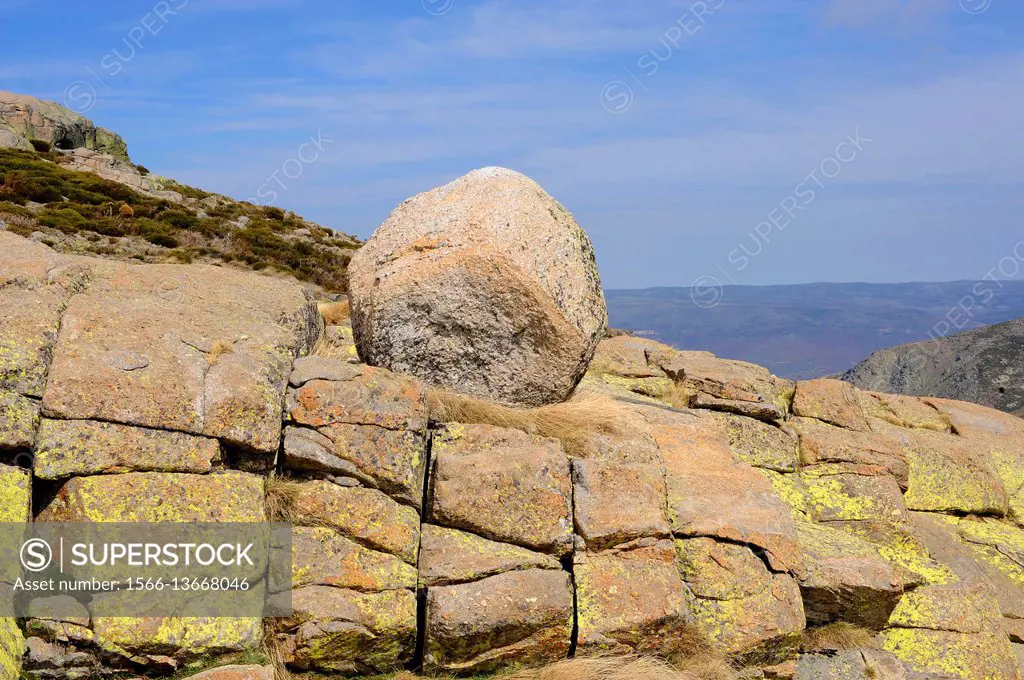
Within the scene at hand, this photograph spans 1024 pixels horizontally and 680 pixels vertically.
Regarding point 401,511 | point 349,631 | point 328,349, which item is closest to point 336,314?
point 328,349

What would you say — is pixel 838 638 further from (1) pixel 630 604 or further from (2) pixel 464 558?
(2) pixel 464 558

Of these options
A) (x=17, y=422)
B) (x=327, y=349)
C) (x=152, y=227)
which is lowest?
(x=17, y=422)

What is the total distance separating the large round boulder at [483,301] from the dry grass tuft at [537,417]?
0.46 m

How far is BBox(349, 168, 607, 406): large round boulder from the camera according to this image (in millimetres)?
11000

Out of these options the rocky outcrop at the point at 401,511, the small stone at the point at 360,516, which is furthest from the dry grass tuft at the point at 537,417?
the small stone at the point at 360,516

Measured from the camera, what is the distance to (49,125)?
7488 centimetres

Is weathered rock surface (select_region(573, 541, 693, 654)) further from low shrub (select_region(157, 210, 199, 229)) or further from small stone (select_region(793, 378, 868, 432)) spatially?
low shrub (select_region(157, 210, 199, 229))

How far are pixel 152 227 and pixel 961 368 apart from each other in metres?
35.4

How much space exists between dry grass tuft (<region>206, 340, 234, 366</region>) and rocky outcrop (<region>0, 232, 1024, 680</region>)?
0.13 ft

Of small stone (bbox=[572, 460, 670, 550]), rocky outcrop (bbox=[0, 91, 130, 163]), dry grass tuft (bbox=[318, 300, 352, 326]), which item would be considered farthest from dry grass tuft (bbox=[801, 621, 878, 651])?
rocky outcrop (bbox=[0, 91, 130, 163])

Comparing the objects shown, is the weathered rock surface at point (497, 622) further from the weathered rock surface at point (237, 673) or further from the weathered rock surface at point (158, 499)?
the weathered rock surface at point (158, 499)

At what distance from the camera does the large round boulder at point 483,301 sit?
11.0 m

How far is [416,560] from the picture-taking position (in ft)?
29.7

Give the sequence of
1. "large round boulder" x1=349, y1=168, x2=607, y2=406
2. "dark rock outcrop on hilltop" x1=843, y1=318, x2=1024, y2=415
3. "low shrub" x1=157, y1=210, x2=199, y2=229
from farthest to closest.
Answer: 1. "low shrub" x1=157, y1=210, x2=199, y2=229
2. "dark rock outcrop on hilltop" x1=843, y1=318, x2=1024, y2=415
3. "large round boulder" x1=349, y1=168, x2=607, y2=406
